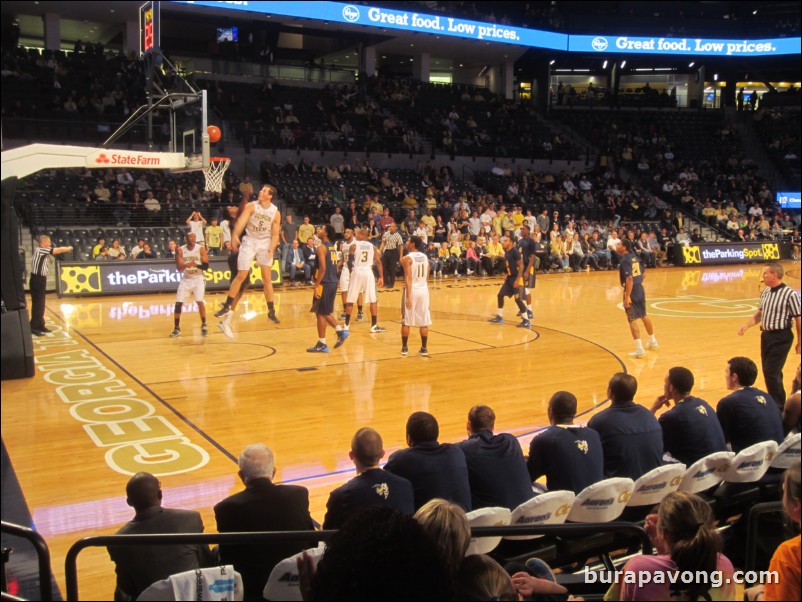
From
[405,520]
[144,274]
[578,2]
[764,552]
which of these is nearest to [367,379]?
[764,552]

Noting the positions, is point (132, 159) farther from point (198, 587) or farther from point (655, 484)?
point (655, 484)

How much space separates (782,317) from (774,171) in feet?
74.0

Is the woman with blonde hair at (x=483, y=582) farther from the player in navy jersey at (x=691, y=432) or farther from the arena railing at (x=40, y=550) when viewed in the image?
the player in navy jersey at (x=691, y=432)

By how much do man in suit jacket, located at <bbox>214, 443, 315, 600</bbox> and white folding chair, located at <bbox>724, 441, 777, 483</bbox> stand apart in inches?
103

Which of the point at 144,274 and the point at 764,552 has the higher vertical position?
the point at 144,274

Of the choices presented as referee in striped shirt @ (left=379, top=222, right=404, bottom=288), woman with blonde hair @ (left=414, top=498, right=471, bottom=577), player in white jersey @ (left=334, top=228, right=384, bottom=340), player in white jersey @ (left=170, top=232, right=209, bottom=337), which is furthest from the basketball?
referee in striped shirt @ (left=379, top=222, right=404, bottom=288)

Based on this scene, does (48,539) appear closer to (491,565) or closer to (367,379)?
(491,565)

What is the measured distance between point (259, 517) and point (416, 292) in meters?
6.98

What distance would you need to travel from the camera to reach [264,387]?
8.85 metres

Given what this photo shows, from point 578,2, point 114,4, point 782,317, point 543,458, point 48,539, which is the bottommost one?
point 48,539

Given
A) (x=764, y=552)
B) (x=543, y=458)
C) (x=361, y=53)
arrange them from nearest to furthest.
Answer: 1. (x=764, y=552)
2. (x=543, y=458)
3. (x=361, y=53)

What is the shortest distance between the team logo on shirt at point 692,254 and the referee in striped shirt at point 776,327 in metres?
19.2

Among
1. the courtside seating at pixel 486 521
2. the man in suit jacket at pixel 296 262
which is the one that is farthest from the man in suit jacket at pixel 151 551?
the man in suit jacket at pixel 296 262

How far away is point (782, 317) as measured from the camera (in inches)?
290
